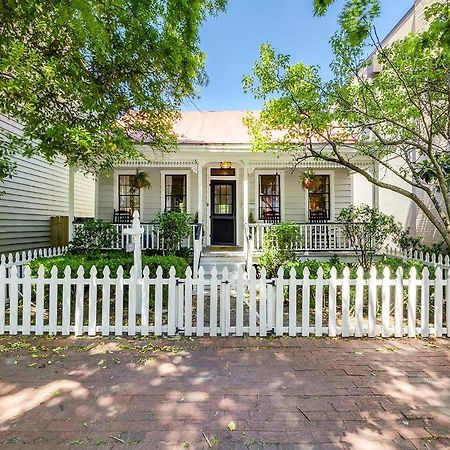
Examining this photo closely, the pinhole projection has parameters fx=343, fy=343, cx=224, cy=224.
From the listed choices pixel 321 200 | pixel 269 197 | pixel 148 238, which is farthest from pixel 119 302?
pixel 321 200

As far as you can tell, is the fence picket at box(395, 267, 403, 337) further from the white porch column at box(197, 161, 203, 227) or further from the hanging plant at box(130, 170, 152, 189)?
the hanging plant at box(130, 170, 152, 189)

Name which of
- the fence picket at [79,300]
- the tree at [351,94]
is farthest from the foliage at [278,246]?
the fence picket at [79,300]

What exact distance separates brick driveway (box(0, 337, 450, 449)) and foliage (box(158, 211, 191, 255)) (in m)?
5.19

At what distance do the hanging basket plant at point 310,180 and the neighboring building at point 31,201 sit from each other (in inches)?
287

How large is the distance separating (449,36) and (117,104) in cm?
628

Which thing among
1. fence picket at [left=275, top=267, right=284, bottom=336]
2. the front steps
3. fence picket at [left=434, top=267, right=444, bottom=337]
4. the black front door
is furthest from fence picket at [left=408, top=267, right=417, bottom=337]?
the black front door

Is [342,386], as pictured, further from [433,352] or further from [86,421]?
[86,421]

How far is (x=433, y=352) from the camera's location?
14.7ft

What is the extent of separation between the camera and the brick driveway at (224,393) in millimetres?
2676

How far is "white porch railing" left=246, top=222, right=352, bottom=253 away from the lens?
10055 millimetres

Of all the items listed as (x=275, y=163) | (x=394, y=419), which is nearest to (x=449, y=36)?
(x=394, y=419)

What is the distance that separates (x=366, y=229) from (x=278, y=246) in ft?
9.47

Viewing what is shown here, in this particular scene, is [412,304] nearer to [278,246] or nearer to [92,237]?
[278,246]

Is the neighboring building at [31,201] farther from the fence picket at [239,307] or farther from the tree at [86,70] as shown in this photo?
the fence picket at [239,307]
